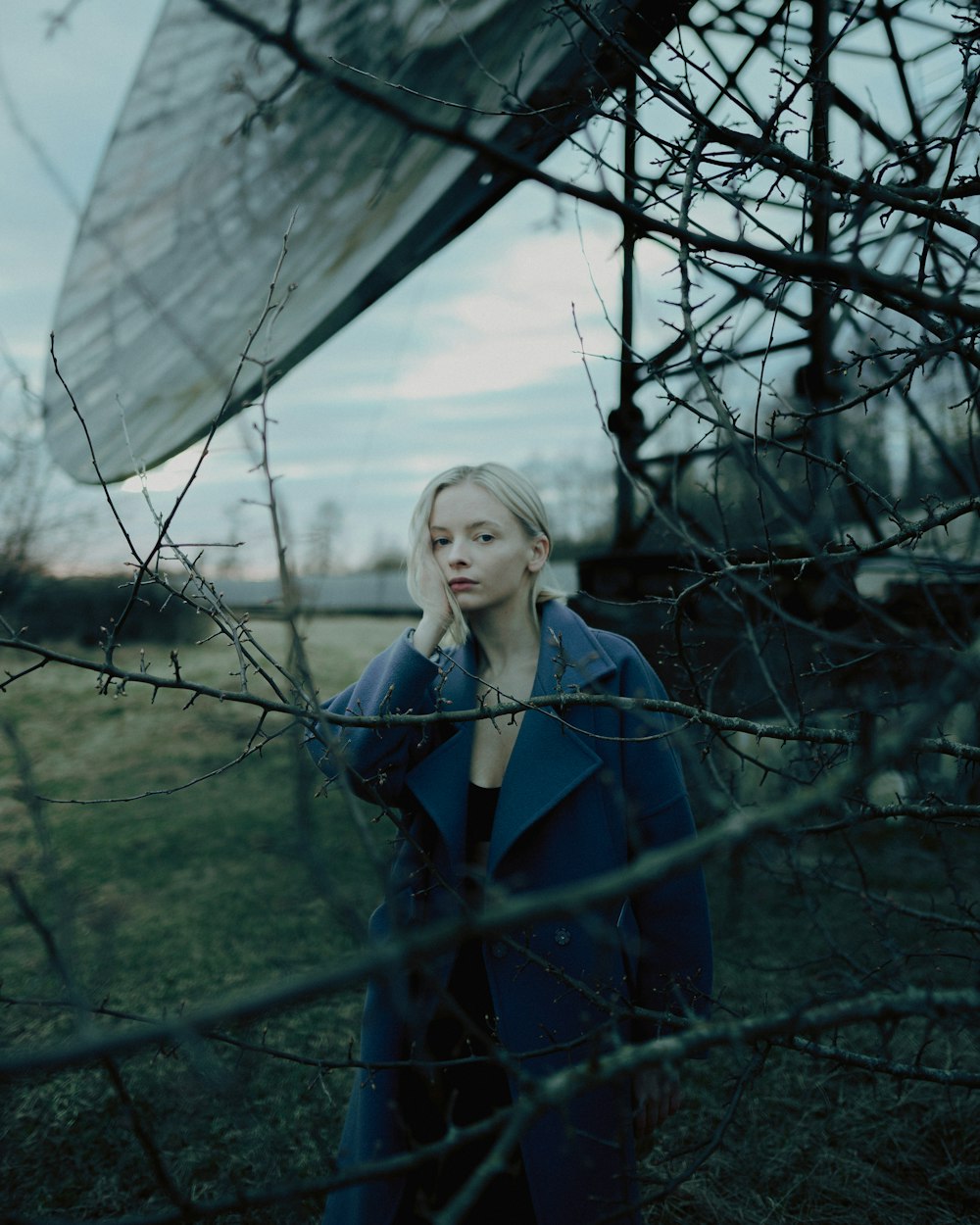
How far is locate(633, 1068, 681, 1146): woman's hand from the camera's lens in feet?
5.73

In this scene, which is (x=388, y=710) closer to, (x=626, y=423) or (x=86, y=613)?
(x=626, y=423)

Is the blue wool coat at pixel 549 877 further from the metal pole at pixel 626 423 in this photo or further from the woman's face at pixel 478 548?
the metal pole at pixel 626 423

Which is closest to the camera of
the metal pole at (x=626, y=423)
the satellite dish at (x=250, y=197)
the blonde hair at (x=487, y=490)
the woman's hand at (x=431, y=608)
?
the woman's hand at (x=431, y=608)

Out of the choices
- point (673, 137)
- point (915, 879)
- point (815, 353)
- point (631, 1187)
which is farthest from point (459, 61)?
point (915, 879)

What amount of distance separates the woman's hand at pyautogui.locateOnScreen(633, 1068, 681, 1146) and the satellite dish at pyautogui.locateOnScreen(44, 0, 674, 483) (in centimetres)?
259

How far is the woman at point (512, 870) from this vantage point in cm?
169

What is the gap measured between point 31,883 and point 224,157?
4.39m

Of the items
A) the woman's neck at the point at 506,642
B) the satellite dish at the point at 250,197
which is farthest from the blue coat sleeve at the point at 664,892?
the satellite dish at the point at 250,197

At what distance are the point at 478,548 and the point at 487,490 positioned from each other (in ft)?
0.46

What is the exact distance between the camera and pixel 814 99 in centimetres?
133

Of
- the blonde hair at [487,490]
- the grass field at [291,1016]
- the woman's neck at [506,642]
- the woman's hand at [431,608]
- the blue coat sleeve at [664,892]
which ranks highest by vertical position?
the blonde hair at [487,490]

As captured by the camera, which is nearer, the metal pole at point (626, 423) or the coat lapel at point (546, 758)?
the coat lapel at point (546, 758)

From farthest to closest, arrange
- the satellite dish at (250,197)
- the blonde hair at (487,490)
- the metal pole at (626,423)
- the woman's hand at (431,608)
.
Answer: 1. the metal pole at (626,423)
2. the satellite dish at (250,197)
3. the blonde hair at (487,490)
4. the woman's hand at (431,608)

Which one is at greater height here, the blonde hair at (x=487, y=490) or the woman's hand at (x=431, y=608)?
the blonde hair at (x=487, y=490)
